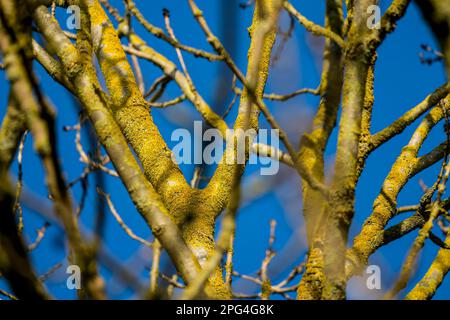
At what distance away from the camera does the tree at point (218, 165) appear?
0.98m

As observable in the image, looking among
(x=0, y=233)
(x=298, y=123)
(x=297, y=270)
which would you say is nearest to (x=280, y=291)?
(x=297, y=270)

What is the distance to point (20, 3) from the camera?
115 centimetres

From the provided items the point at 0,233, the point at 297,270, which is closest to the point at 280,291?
the point at 297,270

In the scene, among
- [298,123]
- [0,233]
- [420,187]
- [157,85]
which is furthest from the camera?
[420,187]

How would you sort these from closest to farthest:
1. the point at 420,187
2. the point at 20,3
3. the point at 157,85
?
the point at 20,3 → the point at 157,85 → the point at 420,187

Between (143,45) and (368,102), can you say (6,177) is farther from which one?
(368,102)

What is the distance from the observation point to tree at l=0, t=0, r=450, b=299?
98 centimetres

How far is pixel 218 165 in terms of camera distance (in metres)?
2.25

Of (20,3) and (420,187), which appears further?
(420,187)

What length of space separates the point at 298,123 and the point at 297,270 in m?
3.14

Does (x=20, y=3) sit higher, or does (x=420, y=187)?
(x=420, y=187)

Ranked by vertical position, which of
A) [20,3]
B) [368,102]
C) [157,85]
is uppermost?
[157,85]
